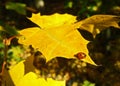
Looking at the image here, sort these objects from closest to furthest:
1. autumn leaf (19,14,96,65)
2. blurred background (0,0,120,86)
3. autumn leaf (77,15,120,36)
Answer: autumn leaf (19,14,96,65), autumn leaf (77,15,120,36), blurred background (0,0,120,86)

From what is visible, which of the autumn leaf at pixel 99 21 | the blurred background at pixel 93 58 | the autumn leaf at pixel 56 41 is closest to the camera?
the autumn leaf at pixel 56 41

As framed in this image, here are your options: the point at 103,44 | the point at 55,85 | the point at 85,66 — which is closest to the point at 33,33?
the point at 55,85

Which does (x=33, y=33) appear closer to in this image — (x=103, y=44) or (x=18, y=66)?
(x=18, y=66)

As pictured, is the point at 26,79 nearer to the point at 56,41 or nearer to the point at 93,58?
the point at 56,41

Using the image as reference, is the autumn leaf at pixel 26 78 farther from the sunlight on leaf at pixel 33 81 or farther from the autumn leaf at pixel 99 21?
the autumn leaf at pixel 99 21

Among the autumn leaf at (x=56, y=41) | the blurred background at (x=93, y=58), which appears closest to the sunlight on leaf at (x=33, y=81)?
the autumn leaf at (x=56, y=41)

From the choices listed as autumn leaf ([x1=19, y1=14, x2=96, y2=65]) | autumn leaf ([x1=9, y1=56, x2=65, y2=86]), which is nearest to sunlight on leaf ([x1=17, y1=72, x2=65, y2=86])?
autumn leaf ([x1=9, y1=56, x2=65, y2=86])

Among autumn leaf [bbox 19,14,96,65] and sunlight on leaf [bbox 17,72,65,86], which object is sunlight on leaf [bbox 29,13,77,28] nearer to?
autumn leaf [bbox 19,14,96,65]

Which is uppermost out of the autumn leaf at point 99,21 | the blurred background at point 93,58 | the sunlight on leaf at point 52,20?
the sunlight on leaf at point 52,20

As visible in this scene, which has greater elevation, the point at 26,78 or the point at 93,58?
the point at 26,78

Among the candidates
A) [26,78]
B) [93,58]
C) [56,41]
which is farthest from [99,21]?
[93,58]

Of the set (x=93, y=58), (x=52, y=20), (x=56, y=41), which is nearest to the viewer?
(x=56, y=41)
